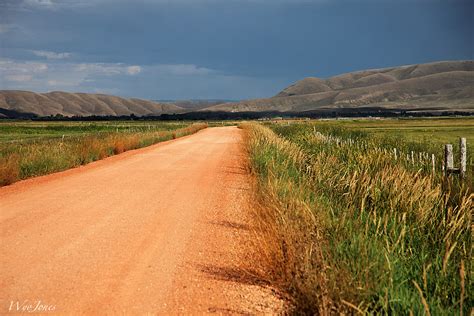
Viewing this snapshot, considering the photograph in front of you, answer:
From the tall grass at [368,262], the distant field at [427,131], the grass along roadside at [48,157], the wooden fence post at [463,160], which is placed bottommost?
the distant field at [427,131]

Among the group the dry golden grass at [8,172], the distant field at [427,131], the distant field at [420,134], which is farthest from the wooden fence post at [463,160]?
the distant field at [427,131]

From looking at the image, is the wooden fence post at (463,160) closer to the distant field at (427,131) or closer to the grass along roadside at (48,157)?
the grass along roadside at (48,157)

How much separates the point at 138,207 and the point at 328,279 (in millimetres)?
6315

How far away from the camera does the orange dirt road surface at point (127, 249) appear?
556 cm

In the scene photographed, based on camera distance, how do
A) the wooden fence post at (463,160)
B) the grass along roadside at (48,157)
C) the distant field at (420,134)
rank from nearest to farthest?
the wooden fence post at (463,160) < the grass along roadside at (48,157) < the distant field at (420,134)

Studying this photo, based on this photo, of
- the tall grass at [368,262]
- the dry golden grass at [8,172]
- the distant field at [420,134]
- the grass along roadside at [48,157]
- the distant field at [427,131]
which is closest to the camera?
the tall grass at [368,262]

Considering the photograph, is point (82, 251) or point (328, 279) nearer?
point (328, 279)

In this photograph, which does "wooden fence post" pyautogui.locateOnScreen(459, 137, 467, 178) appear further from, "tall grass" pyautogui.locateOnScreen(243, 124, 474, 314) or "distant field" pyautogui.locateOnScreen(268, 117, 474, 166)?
"tall grass" pyautogui.locateOnScreen(243, 124, 474, 314)

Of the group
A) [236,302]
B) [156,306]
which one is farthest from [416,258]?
[156,306]

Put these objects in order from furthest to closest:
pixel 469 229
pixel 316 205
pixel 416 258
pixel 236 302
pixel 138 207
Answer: pixel 138 207 → pixel 316 205 → pixel 469 229 → pixel 416 258 → pixel 236 302

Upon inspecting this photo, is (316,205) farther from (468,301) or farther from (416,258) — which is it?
(468,301)

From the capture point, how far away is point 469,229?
6.86m

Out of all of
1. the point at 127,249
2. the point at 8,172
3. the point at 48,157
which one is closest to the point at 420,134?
the point at 48,157

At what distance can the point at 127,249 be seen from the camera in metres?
7.51
